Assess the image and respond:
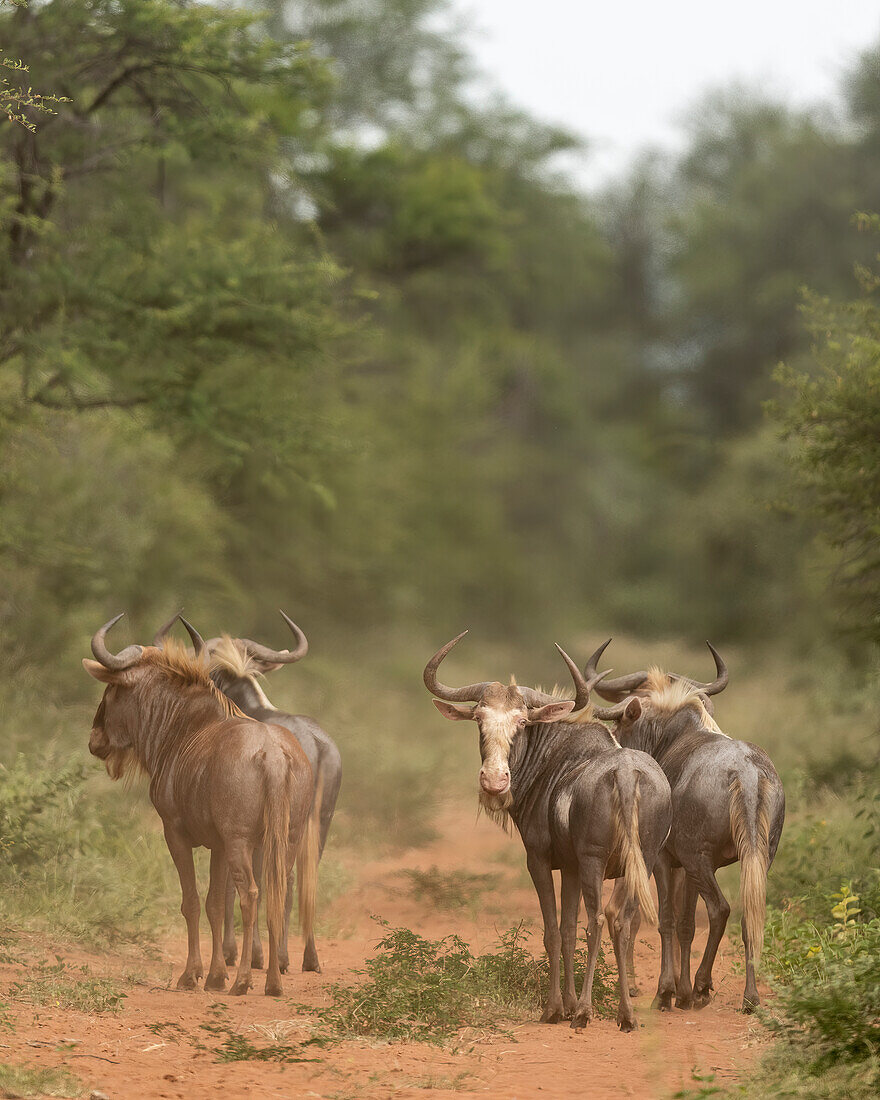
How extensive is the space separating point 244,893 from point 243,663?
77.3 inches

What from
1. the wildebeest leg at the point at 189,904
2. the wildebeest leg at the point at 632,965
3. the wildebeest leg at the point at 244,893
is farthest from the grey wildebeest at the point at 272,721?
the wildebeest leg at the point at 632,965

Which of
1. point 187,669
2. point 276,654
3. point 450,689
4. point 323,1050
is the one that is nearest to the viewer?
point 323,1050

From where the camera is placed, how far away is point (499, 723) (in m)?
7.10

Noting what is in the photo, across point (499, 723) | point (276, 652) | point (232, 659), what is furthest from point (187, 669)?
point (499, 723)

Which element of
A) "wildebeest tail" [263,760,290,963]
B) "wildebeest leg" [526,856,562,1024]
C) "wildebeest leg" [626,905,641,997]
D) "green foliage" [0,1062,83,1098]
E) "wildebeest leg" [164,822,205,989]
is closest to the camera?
"green foliage" [0,1062,83,1098]

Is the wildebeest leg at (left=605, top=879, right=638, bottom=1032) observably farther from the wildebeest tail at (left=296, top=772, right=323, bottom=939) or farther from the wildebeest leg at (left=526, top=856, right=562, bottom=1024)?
the wildebeest tail at (left=296, top=772, right=323, bottom=939)

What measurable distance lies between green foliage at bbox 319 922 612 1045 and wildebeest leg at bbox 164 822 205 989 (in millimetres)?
908

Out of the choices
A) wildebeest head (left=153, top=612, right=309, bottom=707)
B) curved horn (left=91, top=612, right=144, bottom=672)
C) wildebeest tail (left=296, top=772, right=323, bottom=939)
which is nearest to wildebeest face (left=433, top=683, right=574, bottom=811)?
wildebeest tail (left=296, top=772, right=323, bottom=939)

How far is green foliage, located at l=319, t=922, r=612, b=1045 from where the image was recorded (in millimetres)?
6715

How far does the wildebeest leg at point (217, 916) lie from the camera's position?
7.48 m

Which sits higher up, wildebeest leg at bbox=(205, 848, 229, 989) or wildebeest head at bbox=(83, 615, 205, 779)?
wildebeest head at bbox=(83, 615, 205, 779)

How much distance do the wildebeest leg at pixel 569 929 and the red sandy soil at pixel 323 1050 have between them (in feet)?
0.59

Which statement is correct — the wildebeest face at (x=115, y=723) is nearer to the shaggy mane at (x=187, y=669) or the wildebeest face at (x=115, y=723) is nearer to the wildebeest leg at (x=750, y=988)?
the shaggy mane at (x=187, y=669)

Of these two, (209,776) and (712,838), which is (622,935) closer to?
(712,838)
